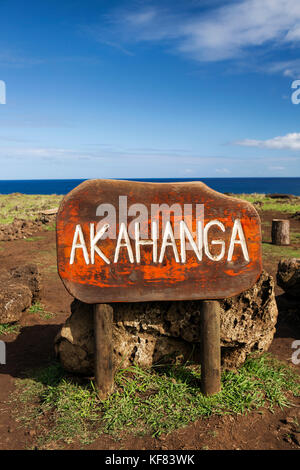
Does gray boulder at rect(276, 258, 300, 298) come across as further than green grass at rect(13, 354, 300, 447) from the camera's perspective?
Yes

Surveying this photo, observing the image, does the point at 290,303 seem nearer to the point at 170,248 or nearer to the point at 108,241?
the point at 170,248

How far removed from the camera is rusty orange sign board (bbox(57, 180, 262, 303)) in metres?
3.34

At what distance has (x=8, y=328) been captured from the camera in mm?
5480

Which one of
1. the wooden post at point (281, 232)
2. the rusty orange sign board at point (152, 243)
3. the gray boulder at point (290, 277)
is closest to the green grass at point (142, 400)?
the rusty orange sign board at point (152, 243)

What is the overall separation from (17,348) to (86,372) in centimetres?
158

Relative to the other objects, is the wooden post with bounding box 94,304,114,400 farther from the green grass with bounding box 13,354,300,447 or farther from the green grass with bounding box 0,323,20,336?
the green grass with bounding box 0,323,20,336

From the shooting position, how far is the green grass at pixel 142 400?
10.3 feet

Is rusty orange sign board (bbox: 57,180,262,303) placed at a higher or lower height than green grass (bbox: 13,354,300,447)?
higher

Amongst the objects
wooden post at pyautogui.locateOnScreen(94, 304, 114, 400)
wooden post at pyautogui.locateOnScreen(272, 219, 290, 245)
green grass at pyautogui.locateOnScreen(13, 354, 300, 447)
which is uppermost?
wooden post at pyautogui.locateOnScreen(272, 219, 290, 245)

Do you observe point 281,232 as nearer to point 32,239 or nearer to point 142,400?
point 32,239

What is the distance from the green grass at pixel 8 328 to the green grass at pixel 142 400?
1.54 meters

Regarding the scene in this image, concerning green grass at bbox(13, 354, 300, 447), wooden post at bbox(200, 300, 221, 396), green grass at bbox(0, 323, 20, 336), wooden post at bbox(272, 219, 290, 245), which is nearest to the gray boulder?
green grass at bbox(13, 354, 300, 447)

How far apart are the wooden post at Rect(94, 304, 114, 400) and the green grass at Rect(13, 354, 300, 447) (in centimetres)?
12

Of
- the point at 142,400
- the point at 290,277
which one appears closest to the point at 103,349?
the point at 142,400
